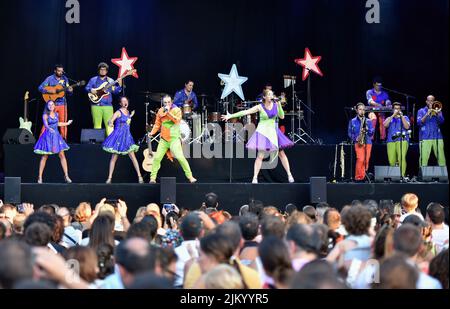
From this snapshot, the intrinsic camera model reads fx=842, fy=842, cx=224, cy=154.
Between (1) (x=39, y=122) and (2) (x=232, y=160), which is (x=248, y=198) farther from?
(1) (x=39, y=122)

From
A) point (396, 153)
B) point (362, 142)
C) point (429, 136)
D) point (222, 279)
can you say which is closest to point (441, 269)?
point (222, 279)

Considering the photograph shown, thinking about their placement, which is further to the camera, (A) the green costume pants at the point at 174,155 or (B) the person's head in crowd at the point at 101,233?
(A) the green costume pants at the point at 174,155

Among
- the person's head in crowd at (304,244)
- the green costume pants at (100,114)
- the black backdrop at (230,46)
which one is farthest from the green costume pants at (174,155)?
the person's head in crowd at (304,244)

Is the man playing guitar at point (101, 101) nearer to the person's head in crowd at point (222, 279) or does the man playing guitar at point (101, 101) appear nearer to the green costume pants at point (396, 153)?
the green costume pants at point (396, 153)

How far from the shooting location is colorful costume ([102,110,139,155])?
1490 centimetres

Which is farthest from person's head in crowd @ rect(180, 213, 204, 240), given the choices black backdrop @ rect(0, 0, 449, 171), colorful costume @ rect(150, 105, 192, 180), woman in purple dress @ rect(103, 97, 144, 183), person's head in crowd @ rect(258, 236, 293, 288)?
black backdrop @ rect(0, 0, 449, 171)

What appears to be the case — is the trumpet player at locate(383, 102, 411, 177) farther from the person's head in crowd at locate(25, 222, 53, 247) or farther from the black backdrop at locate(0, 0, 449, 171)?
the person's head in crowd at locate(25, 222, 53, 247)

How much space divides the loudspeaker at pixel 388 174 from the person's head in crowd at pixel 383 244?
Answer: 8.95m

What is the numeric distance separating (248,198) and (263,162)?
64.8 inches

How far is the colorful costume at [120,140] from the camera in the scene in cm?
1490

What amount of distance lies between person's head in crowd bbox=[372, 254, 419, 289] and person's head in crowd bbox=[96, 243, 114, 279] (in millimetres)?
2093

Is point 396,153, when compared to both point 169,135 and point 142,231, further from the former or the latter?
point 142,231

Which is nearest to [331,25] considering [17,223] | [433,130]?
[433,130]
